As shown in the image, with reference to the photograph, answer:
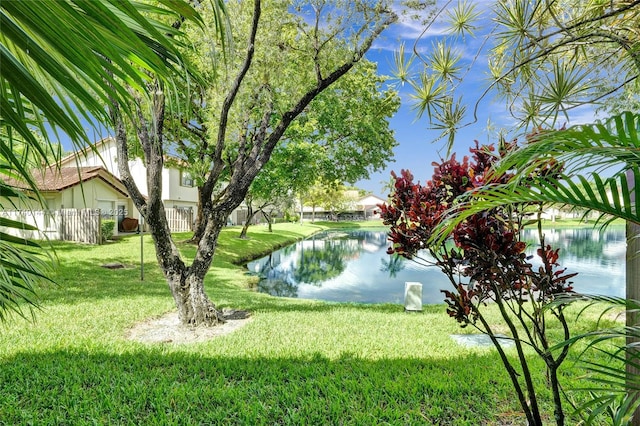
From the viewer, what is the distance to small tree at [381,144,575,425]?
6.88 feet

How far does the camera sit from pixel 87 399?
9.25ft

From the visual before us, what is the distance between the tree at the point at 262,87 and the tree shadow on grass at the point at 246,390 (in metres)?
1.48

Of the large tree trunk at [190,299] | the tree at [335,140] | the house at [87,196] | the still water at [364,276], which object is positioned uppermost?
the tree at [335,140]

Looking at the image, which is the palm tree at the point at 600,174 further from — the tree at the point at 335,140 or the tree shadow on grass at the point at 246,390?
the tree at the point at 335,140

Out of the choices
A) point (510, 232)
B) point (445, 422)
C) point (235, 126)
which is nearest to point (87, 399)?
point (445, 422)

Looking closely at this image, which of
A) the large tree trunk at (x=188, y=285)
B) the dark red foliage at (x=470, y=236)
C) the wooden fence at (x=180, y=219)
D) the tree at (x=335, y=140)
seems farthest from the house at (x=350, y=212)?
the dark red foliage at (x=470, y=236)

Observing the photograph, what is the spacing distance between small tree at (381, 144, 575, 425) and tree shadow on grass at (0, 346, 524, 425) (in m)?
0.77

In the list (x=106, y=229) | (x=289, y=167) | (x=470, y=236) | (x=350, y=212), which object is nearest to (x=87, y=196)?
(x=106, y=229)

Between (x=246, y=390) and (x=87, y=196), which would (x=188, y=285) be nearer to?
(x=246, y=390)

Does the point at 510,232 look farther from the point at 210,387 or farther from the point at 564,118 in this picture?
the point at 210,387

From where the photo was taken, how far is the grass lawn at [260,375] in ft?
8.72

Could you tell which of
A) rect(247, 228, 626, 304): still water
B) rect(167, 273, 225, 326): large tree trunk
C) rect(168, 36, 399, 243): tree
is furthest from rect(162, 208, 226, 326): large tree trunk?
rect(168, 36, 399, 243): tree

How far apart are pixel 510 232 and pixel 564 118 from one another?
49.3 inches

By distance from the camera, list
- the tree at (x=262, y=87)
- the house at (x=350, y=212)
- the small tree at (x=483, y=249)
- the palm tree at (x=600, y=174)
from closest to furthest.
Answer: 1. the palm tree at (x=600, y=174)
2. the small tree at (x=483, y=249)
3. the tree at (x=262, y=87)
4. the house at (x=350, y=212)
